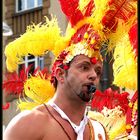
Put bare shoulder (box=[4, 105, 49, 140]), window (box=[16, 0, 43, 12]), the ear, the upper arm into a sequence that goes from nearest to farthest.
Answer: bare shoulder (box=[4, 105, 49, 140]) → the ear → the upper arm → window (box=[16, 0, 43, 12])

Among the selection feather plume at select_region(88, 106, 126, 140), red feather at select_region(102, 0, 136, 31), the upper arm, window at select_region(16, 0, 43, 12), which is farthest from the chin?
window at select_region(16, 0, 43, 12)

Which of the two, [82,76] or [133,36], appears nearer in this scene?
[82,76]

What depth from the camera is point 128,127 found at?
4688mm

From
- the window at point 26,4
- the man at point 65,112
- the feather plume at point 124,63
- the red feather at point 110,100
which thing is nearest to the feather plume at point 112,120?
the red feather at point 110,100

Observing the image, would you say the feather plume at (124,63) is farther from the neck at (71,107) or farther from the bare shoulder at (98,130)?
the neck at (71,107)

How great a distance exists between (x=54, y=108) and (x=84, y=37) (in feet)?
1.46

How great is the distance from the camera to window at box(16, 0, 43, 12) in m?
17.8

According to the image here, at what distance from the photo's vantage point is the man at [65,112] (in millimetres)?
4172

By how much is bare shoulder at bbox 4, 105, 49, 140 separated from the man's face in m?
0.24

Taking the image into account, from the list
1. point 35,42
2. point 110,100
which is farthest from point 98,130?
point 35,42

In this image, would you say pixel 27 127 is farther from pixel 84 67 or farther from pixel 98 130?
pixel 98 130

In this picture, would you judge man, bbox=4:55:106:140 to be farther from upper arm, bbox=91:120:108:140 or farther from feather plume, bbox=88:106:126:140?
feather plume, bbox=88:106:126:140

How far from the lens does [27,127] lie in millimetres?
4160

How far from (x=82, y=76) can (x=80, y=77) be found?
12mm
